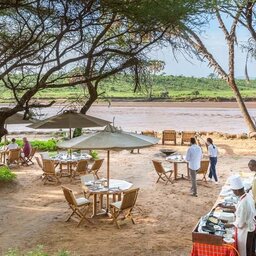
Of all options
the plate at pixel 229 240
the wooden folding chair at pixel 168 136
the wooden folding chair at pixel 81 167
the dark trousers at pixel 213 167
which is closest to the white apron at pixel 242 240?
the plate at pixel 229 240

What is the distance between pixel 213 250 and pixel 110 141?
145 inches

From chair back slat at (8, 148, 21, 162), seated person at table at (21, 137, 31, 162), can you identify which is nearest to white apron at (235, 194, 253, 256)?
chair back slat at (8, 148, 21, 162)

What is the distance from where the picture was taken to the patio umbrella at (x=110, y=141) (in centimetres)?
891

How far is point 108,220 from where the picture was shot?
32.4 feet

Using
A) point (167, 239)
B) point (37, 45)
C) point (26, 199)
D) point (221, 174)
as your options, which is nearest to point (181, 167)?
point (221, 174)

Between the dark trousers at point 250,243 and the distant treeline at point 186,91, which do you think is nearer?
the dark trousers at point 250,243

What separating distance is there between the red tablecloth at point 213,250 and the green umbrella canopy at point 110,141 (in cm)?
323

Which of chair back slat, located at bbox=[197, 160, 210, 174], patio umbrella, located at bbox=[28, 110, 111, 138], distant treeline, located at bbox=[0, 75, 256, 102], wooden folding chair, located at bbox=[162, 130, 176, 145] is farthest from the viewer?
distant treeline, located at bbox=[0, 75, 256, 102]

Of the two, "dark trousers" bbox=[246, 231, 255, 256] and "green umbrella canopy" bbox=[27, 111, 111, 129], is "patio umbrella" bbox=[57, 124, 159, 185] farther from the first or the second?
"dark trousers" bbox=[246, 231, 255, 256]

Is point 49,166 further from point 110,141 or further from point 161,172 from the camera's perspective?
point 110,141

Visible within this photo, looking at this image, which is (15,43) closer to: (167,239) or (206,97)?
(167,239)

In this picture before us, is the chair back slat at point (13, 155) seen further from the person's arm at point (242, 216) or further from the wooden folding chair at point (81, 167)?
the person's arm at point (242, 216)

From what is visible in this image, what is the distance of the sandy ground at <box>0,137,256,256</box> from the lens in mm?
8219

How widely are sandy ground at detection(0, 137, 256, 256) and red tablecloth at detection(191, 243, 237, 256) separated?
1.78 meters
